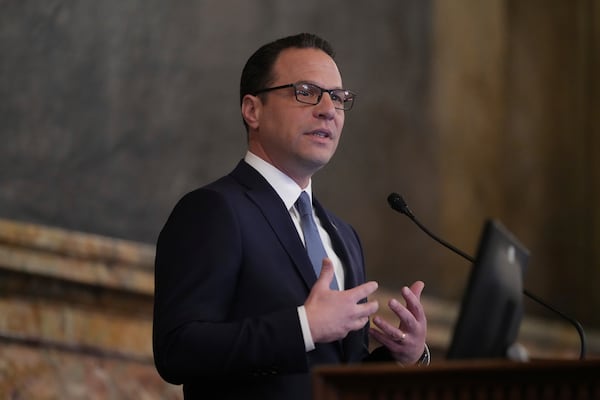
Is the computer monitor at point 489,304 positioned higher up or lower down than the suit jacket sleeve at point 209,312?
higher up

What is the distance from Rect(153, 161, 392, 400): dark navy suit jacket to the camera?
262 cm

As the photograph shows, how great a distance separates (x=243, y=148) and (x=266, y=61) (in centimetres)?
212

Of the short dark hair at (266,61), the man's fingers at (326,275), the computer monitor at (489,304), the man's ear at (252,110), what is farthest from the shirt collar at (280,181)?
the computer monitor at (489,304)

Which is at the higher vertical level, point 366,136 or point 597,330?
point 366,136

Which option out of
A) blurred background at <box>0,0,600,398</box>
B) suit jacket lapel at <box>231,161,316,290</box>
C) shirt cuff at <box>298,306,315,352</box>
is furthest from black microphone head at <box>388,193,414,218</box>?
blurred background at <box>0,0,600,398</box>

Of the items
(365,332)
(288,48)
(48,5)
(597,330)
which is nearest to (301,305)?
(365,332)

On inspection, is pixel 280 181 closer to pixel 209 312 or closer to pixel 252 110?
pixel 252 110

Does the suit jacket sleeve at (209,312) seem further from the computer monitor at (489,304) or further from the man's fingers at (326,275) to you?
the computer monitor at (489,304)

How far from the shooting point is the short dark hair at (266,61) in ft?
10.5

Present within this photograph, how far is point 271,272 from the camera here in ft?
9.33

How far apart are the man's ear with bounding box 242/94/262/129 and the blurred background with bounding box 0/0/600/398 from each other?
174cm

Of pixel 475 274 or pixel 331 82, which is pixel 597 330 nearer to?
pixel 331 82

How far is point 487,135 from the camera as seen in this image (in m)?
6.67

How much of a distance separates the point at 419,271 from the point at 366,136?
2.97 ft
